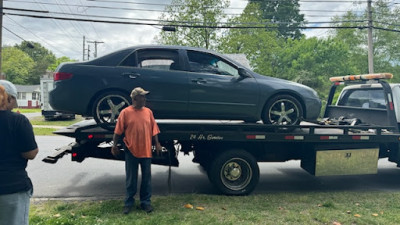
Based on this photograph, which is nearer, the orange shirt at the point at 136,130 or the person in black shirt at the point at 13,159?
the person in black shirt at the point at 13,159

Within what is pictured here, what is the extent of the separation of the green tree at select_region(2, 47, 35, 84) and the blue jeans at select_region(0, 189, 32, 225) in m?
71.5

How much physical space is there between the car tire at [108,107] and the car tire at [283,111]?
7.70 feet

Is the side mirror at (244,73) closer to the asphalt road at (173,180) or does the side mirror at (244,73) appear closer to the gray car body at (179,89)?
the gray car body at (179,89)

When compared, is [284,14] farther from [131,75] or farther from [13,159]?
[13,159]

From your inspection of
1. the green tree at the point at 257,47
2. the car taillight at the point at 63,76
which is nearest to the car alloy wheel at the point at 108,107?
the car taillight at the point at 63,76

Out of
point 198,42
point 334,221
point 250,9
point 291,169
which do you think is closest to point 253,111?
point 334,221

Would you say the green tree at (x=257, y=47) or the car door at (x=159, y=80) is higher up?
the green tree at (x=257, y=47)

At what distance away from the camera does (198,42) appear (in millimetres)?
30281

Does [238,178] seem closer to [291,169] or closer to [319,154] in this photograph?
[319,154]

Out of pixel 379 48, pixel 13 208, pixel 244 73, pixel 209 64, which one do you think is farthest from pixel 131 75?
pixel 379 48

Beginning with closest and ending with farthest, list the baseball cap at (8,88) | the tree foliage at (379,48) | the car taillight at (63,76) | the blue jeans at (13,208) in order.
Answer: the blue jeans at (13,208)
the baseball cap at (8,88)
the car taillight at (63,76)
the tree foliage at (379,48)

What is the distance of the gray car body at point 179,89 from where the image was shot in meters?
4.58

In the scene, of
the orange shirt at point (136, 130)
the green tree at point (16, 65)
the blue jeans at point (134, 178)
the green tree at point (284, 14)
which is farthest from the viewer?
the green tree at point (16, 65)

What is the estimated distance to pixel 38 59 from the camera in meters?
76.0
